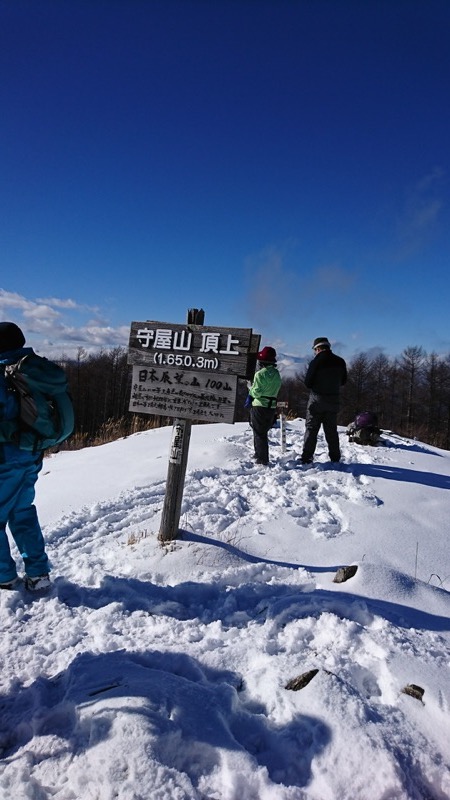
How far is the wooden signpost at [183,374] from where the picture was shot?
409cm

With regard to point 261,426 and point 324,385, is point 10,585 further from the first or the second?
point 324,385

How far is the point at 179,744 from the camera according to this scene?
192 cm

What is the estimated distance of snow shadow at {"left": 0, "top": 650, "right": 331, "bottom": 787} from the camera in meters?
1.89

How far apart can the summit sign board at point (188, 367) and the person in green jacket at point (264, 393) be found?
2631 mm

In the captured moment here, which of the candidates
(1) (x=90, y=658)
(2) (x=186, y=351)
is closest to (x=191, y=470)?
(2) (x=186, y=351)

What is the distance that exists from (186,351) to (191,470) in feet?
10.1

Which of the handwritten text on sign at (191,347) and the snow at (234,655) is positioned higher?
the handwritten text on sign at (191,347)

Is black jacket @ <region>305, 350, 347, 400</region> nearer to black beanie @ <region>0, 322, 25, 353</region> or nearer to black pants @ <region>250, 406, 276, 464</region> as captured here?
black pants @ <region>250, 406, 276, 464</region>

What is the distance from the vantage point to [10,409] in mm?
3023

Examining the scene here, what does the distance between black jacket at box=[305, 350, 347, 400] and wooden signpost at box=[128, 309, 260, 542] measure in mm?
2671

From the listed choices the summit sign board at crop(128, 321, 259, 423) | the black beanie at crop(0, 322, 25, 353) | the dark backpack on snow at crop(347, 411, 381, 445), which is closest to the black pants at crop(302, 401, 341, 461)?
the dark backpack on snow at crop(347, 411, 381, 445)

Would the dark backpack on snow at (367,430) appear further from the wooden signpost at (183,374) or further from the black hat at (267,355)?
the wooden signpost at (183,374)

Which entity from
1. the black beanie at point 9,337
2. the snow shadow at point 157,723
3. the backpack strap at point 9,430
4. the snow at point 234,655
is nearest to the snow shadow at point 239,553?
the snow at point 234,655

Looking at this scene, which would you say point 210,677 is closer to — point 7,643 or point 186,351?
point 7,643
